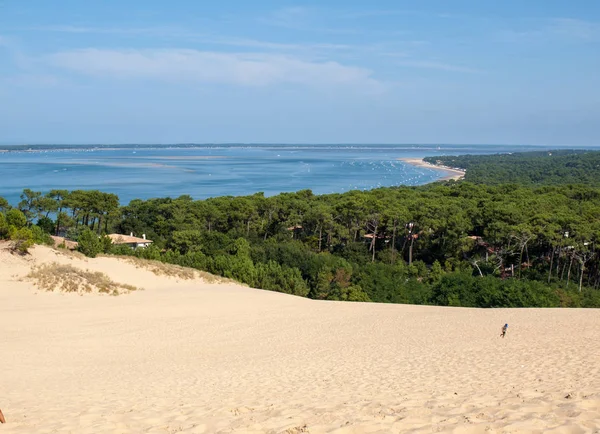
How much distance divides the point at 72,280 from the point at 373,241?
24.9 metres

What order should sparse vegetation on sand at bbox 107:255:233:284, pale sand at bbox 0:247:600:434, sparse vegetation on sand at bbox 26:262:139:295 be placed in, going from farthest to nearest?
sparse vegetation on sand at bbox 107:255:233:284
sparse vegetation on sand at bbox 26:262:139:295
pale sand at bbox 0:247:600:434

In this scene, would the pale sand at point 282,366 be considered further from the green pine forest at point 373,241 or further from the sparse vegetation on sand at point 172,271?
the green pine forest at point 373,241

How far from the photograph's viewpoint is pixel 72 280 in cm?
2397

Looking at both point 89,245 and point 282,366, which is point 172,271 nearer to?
point 89,245

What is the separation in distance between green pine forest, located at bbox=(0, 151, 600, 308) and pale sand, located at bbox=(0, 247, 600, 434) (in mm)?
6497

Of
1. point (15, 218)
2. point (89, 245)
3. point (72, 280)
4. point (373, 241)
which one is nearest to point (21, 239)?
point (15, 218)

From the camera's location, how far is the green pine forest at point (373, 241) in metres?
30.2

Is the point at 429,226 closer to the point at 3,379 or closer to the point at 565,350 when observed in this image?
the point at 565,350

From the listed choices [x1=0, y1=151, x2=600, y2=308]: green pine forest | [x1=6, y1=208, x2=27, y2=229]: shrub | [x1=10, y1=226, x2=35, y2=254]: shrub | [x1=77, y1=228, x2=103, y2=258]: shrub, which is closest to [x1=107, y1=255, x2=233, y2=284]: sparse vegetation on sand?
[x1=77, y1=228, x2=103, y2=258]: shrub

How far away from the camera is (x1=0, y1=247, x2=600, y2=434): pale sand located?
22.5ft

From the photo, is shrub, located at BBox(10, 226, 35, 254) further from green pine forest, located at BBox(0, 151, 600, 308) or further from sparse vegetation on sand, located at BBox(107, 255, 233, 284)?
sparse vegetation on sand, located at BBox(107, 255, 233, 284)

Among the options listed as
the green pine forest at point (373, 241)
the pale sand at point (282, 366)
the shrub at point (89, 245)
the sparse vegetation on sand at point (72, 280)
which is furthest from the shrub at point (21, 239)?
the shrub at point (89, 245)

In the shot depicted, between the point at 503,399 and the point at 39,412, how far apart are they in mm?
6634

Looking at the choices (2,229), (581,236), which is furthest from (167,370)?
(581,236)
